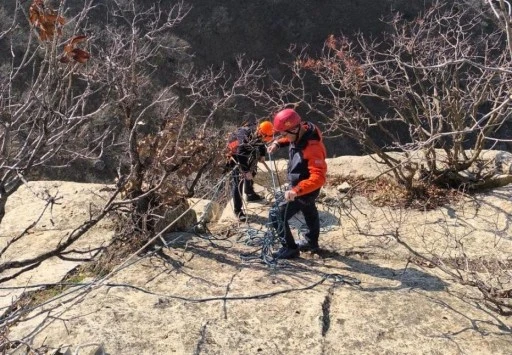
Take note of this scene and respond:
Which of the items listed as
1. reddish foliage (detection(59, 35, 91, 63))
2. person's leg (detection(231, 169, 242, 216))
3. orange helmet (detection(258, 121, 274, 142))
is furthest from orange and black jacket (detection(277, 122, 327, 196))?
reddish foliage (detection(59, 35, 91, 63))

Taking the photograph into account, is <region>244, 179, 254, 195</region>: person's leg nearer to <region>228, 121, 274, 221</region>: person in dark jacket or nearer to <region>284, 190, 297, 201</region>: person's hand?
<region>228, 121, 274, 221</region>: person in dark jacket

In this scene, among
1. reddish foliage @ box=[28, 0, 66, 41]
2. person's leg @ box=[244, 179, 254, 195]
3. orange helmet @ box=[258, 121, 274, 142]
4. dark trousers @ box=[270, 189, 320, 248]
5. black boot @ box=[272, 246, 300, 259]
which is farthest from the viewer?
person's leg @ box=[244, 179, 254, 195]

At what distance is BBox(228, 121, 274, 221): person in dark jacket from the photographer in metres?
6.64

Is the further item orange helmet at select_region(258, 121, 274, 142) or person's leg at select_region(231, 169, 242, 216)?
person's leg at select_region(231, 169, 242, 216)

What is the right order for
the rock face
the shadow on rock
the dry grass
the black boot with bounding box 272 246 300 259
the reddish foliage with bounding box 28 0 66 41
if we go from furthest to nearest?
the rock face → the dry grass → the black boot with bounding box 272 246 300 259 → the shadow on rock → the reddish foliage with bounding box 28 0 66 41

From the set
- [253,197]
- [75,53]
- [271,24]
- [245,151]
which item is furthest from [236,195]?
[271,24]

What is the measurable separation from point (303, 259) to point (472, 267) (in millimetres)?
1548

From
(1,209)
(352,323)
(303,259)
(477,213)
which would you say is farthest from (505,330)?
(1,209)

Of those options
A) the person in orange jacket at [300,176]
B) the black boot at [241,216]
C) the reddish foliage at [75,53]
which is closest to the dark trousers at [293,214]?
the person in orange jacket at [300,176]

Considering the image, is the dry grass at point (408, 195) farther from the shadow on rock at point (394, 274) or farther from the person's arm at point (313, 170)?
the person's arm at point (313, 170)

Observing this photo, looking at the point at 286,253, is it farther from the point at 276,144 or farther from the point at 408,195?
the point at 408,195

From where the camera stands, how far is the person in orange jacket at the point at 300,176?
5.04 m

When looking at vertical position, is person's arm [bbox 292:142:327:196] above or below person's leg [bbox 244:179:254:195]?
above

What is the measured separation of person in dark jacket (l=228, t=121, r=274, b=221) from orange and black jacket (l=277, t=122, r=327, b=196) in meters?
1.35
